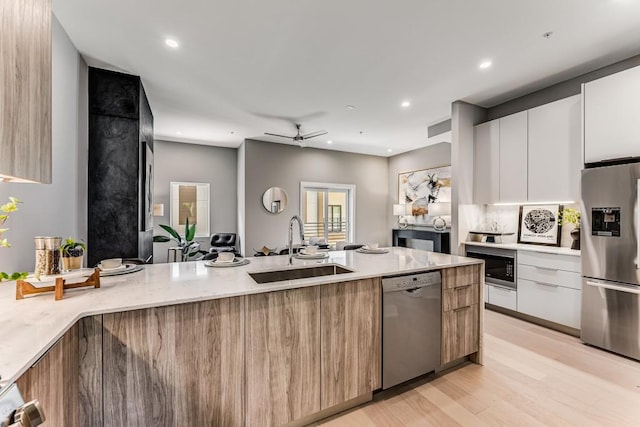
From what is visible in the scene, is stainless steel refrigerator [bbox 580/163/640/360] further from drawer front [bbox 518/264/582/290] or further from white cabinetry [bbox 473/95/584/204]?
white cabinetry [bbox 473/95/584/204]

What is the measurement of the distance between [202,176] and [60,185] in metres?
4.09

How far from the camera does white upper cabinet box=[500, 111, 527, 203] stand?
342 centimetres

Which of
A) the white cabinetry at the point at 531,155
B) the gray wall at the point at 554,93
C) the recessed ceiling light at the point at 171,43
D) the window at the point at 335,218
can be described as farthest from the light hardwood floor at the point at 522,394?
the window at the point at 335,218

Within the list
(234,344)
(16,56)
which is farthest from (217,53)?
(234,344)

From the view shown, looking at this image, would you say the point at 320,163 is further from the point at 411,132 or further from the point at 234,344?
the point at 234,344

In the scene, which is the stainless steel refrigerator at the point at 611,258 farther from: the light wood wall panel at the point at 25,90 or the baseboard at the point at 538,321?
the light wood wall panel at the point at 25,90

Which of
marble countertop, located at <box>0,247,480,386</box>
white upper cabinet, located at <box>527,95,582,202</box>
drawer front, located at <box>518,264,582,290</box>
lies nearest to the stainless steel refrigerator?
drawer front, located at <box>518,264,582,290</box>

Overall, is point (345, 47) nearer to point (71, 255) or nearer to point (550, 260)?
point (71, 255)

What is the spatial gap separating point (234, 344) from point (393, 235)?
6.14 meters

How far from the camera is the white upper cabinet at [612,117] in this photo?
2.45 metres

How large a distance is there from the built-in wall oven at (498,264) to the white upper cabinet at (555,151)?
741 millimetres

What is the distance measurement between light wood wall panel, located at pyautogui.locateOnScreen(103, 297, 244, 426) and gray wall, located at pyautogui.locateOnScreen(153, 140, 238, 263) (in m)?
5.31

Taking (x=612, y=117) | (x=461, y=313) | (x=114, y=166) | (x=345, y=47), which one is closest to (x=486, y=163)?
(x=612, y=117)

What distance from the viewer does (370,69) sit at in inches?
118
